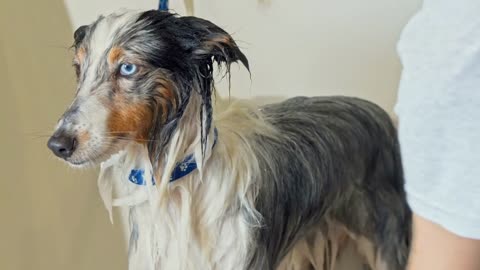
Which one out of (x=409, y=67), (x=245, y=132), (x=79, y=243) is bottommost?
(x=79, y=243)

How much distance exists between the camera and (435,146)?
1.73 ft

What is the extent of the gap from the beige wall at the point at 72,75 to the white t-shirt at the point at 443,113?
766 mm

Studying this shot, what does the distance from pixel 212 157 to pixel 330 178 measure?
26cm

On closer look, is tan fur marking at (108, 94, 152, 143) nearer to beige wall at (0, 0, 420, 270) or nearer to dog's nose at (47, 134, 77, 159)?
dog's nose at (47, 134, 77, 159)

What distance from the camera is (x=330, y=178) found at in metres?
1.16

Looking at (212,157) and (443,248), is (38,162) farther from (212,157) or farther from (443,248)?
(443,248)

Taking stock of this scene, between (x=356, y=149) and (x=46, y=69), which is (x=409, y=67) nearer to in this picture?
(x=356, y=149)

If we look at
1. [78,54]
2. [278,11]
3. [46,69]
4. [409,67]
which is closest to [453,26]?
[409,67]

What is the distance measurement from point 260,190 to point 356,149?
24cm

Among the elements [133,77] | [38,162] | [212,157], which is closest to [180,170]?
[212,157]

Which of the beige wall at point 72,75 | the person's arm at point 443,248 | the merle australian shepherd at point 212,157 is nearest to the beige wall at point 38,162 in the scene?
the beige wall at point 72,75

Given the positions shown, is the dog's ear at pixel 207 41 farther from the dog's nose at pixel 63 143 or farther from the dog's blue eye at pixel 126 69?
the dog's nose at pixel 63 143

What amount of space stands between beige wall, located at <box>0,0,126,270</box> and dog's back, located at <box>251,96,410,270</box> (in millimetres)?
425

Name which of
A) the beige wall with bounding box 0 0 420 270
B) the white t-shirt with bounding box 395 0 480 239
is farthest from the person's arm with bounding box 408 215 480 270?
the beige wall with bounding box 0 0 420 270
